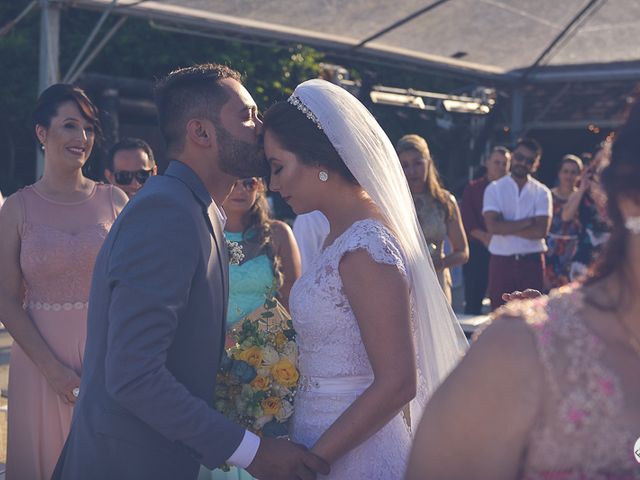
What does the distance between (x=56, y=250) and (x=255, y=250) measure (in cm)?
116

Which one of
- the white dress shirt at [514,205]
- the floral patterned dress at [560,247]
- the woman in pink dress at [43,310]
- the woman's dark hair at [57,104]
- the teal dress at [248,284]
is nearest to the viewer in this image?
the woman in pink dress at [43,310]

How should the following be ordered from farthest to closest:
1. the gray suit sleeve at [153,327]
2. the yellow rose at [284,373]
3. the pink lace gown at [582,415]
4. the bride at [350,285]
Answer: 1. the yellow rose at [284,373]
2. the bride at [350,285]
3. the gray suit sleeve at [153,327]
4. the pink lace gown at [582,415]

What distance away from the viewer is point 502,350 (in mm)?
1517

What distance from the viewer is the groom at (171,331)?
2.26 metres

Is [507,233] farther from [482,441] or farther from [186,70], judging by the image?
[482,441]

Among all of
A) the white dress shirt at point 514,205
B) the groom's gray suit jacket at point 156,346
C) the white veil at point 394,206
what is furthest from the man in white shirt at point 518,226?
the groom's gray suit jacket at point 156,346

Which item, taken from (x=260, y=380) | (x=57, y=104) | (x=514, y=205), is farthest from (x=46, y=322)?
(x=514, y=205)

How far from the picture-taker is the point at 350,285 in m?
2.63

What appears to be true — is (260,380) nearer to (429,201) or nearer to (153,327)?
(153,327)

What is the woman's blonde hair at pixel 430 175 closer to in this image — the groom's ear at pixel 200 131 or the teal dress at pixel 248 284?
the teal dress at pixel 248 284

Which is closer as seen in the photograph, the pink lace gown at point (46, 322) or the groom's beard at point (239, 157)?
the groom's beard at point (239, 157)

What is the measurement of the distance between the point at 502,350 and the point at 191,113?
143 cm

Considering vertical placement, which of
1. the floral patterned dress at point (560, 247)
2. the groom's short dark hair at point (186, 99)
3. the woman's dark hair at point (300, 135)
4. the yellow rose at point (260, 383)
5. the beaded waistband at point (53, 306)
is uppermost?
the groom's short dark hair at point (186, 99)

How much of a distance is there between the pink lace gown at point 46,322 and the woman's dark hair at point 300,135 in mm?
1556
